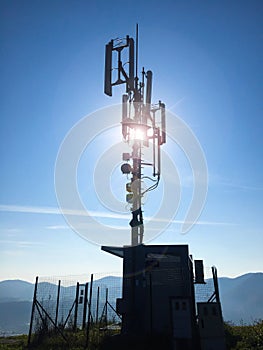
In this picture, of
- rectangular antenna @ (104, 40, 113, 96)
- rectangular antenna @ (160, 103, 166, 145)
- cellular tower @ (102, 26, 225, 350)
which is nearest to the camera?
cellular tower @ (102, 26, 225, 350)

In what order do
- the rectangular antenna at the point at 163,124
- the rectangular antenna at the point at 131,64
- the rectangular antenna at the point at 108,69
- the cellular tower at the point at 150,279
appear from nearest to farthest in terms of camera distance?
the cellular tower at the point at 150,279
the rectangular antenna at the point at 108,69
the rectangular antenna at the point at 131,64
the rectangular antenna at the point at 163,124

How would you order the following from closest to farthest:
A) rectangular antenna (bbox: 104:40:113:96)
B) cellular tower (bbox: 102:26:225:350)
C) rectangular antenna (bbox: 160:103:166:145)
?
1. cellular tower (bbox: 102:26:225:350)
2. rectangular antenna (bbox: 104:40:113:96)
3. rectangular antenna (bbox: 160:103:166:145)

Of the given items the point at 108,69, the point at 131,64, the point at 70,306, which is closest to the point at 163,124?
the point at 131,64

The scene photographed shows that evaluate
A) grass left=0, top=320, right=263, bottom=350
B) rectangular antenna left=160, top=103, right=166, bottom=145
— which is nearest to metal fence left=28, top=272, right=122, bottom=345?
grass left=0, top=320, right=263, bottom=350

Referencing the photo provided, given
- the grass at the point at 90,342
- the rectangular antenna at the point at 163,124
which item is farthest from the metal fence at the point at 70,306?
the rectangular antenna at the point at 163,124

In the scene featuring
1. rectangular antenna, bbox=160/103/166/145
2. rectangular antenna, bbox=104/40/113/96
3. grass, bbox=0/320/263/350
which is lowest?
grass, bbox=0/320/263/350

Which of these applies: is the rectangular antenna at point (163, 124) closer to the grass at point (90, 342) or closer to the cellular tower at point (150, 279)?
the cellular tower at point (150, 279)

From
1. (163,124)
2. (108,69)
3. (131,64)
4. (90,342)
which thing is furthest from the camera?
(163,124)

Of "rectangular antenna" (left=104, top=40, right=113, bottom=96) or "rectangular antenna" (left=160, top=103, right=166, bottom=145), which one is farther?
"rectangular antenna" (left=160, top=103, right=166, bottom=145)

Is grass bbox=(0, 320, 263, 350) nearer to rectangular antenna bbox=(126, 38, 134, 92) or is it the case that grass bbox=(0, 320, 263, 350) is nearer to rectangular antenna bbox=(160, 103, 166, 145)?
rectangular antenna bbox=(160, 103, 166, 145)

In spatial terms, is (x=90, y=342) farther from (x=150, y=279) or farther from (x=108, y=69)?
(x=108, y=69)

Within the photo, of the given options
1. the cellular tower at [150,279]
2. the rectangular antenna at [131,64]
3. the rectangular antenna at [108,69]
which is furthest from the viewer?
the rectangular antenna at [131,64]

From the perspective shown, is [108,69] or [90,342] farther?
[108,69]

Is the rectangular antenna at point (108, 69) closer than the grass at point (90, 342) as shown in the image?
No
